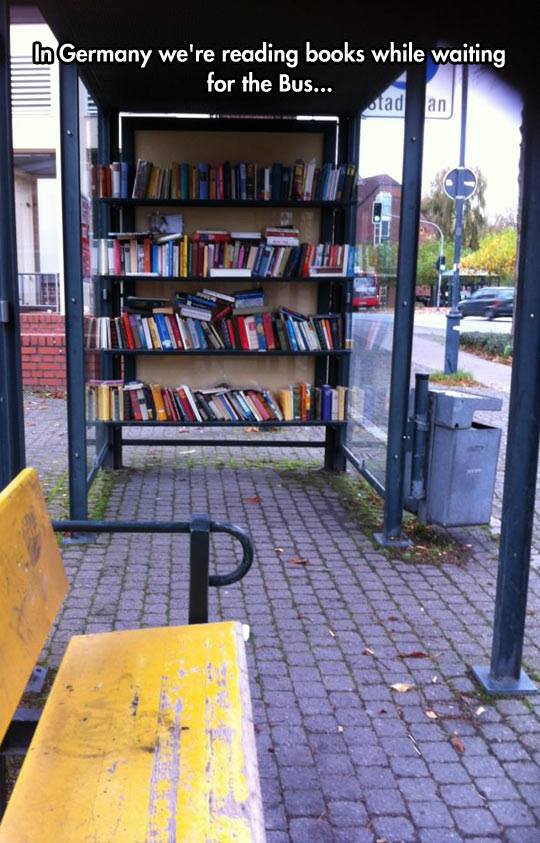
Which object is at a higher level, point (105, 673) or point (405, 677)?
point (105, 673)

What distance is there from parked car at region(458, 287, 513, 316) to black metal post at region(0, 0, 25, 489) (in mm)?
27571

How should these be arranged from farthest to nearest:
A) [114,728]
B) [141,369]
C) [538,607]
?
[141,369] → [538,607] → [114,728]

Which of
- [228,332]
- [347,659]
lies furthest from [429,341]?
[347,659]

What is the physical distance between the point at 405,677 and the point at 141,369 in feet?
13.5

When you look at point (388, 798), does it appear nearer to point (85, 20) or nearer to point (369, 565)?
point (369, 565)

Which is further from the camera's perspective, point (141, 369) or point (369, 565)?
point (141, 369)

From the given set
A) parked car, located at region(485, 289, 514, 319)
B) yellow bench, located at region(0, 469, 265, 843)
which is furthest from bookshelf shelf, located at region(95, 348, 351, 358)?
parked car, located at region(485, 289, 514, 319)

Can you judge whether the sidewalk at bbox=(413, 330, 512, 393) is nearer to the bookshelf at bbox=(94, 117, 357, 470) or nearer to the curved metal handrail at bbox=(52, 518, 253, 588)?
the bookshelf at bbox=(94, 117, 357, 470)

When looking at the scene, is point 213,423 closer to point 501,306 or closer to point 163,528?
point 163,528

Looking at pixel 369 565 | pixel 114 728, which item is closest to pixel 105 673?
pixel 114 728

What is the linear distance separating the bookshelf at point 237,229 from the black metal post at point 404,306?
1.61 metres

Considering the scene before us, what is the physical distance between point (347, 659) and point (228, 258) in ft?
12.8

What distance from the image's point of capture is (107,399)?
6.26 m

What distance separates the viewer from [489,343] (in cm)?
2362
